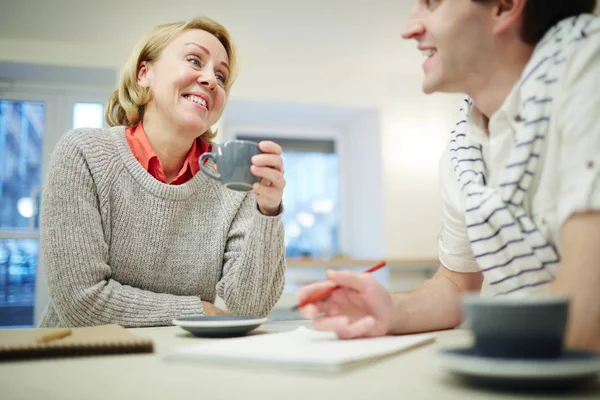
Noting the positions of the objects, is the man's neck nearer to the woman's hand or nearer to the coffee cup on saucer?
the woman's hand

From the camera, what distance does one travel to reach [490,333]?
0.41 meters

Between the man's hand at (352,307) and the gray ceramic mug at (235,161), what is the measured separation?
28cm

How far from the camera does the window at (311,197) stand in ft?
17.2

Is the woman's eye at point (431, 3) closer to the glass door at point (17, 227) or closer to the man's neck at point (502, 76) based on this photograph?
the man's neck at point (502, 76)

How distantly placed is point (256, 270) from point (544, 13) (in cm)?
81

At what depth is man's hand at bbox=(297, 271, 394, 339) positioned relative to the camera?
74cm

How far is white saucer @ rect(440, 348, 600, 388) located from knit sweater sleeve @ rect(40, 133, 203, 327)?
32.3 inches

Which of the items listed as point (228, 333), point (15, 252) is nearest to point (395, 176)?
point (15, 252)

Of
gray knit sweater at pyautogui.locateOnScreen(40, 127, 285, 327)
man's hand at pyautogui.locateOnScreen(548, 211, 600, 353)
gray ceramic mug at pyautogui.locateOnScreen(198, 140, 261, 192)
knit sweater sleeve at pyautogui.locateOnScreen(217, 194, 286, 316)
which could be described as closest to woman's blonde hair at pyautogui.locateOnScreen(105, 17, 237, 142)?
gray knit sweater at pyautogui.locateOnScreen(40, 127, 285, 327)

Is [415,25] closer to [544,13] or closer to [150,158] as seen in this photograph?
[544,13]

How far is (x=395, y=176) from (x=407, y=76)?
104cm

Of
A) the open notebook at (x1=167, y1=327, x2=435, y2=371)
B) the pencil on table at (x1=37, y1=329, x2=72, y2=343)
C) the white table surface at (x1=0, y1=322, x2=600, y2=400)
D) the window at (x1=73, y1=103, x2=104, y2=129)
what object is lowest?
the white table surface at (x1=0, y1=322, x2=600, y2=400)

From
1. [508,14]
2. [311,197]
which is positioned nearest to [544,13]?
[508,14]

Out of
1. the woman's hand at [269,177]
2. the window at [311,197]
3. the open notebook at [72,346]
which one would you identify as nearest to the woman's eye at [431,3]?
the woman's hand at [269,177]
